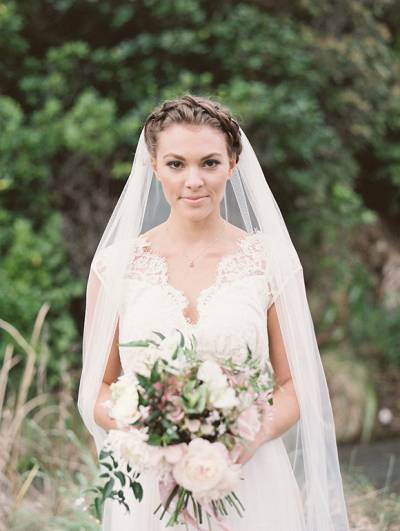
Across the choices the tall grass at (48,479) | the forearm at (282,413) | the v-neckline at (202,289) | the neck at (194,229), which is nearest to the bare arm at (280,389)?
the forearm at (282,413)

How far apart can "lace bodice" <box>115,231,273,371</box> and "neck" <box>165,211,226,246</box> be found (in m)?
0.10

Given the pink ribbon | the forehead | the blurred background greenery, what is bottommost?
the pink ribbon

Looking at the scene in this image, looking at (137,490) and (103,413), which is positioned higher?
(103,413)

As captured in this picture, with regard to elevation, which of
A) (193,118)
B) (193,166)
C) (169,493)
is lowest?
(169,493)

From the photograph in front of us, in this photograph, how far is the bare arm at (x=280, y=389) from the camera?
2.70 metres

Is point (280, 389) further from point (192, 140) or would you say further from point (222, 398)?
point (192, 140)

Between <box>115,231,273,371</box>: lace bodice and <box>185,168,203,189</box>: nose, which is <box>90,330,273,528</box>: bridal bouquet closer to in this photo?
<box>115,231,273,371</box>: lace bodice

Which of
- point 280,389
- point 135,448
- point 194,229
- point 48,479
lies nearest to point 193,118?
point 194,229

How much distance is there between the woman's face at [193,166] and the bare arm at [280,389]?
1.58ft

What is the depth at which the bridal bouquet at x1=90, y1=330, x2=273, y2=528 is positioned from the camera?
2.15m

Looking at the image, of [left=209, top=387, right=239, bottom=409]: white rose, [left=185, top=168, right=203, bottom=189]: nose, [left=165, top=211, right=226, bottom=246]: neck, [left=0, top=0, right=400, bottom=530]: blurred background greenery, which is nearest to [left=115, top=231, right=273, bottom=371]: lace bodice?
[left=165, top=211, right=226, bottom=246]: neck

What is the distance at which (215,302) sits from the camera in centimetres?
274

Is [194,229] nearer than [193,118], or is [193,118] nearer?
[193,118]

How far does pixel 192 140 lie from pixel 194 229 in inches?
14.4
